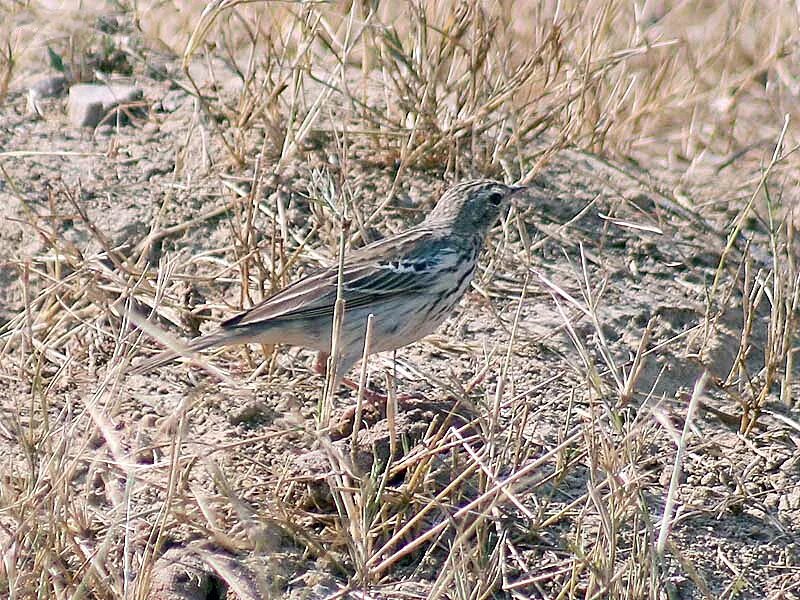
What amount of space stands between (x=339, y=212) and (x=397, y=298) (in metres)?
0.45

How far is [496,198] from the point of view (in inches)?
239

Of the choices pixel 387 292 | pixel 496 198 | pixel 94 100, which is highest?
pixel 94 100

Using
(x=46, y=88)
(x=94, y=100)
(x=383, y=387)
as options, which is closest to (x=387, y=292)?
(x=383, y=387)

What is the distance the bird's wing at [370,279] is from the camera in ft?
17.8

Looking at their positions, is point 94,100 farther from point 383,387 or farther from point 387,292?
point 383,387

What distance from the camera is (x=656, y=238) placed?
6465 millimetres

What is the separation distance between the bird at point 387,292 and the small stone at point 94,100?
6.00ft

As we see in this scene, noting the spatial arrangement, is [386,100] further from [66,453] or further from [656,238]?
[66,453]

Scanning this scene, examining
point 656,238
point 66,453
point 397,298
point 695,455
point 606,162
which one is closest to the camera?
point 66,453

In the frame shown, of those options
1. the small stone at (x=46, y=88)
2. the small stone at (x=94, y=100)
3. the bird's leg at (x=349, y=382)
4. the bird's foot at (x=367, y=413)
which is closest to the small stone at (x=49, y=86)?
the small stone at (x=46, y=88)

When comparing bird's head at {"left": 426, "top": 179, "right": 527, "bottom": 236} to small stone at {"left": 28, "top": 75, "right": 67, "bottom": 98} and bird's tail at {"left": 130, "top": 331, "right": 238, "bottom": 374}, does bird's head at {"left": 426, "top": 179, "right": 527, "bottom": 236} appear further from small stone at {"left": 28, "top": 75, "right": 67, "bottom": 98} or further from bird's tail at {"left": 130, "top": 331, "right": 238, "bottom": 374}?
small stone at {"left": 28, "top": 75, "right": 67, "bottom": 98}

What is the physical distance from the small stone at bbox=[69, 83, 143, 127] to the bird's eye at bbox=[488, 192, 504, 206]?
6.64ft

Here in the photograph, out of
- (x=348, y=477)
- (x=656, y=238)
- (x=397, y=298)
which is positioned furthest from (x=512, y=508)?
(x=656, y=238)

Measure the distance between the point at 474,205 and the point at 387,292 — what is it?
25.4 inches
